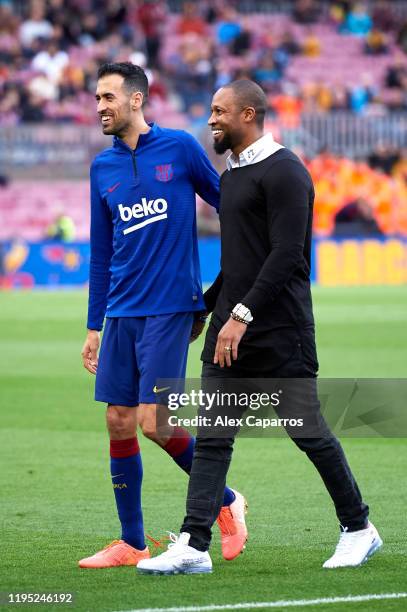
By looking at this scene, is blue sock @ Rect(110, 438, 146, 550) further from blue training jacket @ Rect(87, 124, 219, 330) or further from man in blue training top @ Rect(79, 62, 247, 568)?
blue training jacket @ Rect(87, 124, 219, 330)

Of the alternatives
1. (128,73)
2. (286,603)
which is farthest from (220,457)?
(128,73)

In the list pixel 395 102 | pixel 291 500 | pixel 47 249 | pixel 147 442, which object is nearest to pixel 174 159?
pixel 291 500

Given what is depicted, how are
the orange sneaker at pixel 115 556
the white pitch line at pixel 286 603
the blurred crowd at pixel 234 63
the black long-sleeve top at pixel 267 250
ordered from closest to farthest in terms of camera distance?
the white pitch line at pixel 286 603 < the black long-sleeve top at pixel 267 250 < the orange sneaker at pixel 115 556 < the blurred crowd at pixel 234 63

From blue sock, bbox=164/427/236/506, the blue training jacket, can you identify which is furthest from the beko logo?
blue sock, bbox=164/427/236/506

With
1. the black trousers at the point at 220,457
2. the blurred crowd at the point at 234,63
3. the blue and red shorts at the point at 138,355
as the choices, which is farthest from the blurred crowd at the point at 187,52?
the black trousers at the point at 220,457

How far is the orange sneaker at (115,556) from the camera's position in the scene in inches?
248

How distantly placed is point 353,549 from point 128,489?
113 centimetres

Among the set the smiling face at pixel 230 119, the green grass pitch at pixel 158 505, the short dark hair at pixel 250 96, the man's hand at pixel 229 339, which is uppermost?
the short dark hair at pixel 250 96

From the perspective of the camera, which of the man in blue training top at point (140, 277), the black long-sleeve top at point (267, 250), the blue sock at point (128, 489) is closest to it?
the black long-sleeve top at point (267, 250)

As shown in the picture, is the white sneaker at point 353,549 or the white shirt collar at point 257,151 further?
the white sneaker at point 353,549

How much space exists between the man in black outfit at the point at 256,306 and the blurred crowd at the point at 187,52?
27.0 m

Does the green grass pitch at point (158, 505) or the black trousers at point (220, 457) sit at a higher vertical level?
the black trousers at point (220, 457)

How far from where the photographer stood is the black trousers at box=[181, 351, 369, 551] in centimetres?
593

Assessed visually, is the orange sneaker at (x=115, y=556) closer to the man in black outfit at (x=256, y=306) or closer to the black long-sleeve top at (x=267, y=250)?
the man in black outfit at (x=256, y=306)
